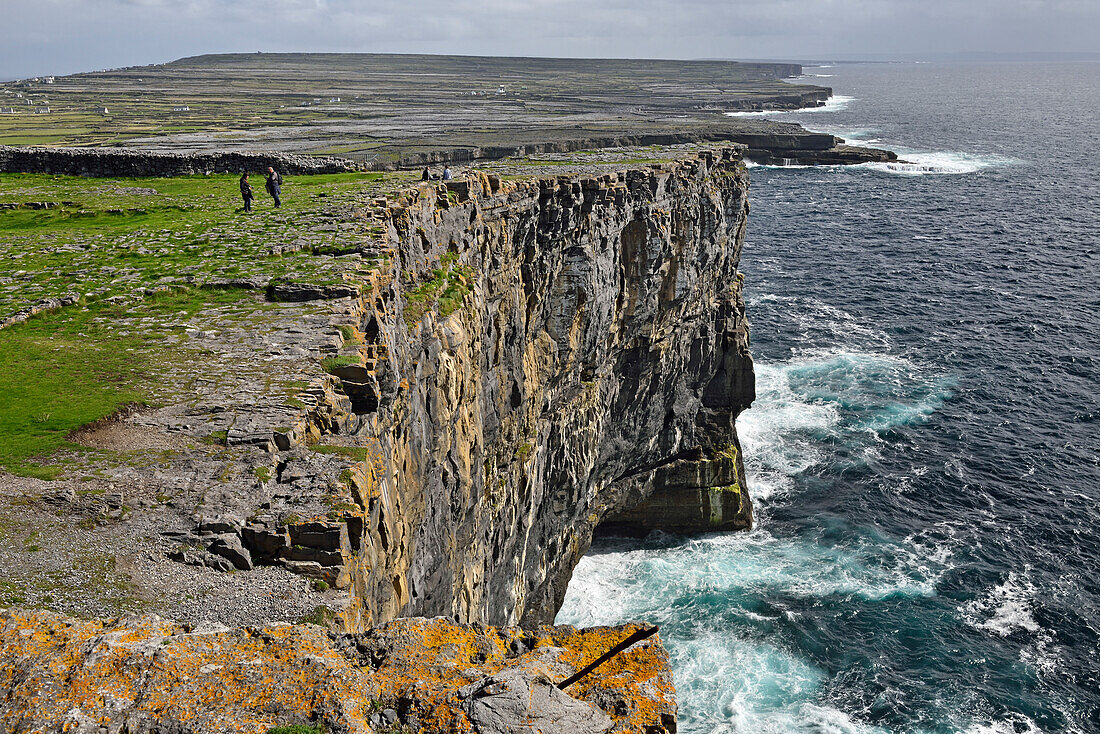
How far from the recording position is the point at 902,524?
4784cm

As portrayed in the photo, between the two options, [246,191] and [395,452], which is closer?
[395,452]

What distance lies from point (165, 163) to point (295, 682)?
4309 centimetres

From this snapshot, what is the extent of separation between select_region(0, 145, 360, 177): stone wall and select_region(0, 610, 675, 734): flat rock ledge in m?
38.4

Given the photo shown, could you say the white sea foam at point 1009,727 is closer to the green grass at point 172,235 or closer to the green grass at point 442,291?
the green grass at point 442,291

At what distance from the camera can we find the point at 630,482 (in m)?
50.5

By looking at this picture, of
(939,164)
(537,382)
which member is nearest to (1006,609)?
(537,382)

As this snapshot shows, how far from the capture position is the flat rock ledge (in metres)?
9.05

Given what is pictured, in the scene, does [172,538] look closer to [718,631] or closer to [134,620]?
[134,620]

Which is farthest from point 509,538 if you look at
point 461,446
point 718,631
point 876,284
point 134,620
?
point 876,284

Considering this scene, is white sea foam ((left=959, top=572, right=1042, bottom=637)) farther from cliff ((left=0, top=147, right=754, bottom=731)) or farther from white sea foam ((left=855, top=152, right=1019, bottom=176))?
white sea foam ((left=855, top=152, right=1019, bottom=176))

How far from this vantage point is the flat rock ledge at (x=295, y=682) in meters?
9.05

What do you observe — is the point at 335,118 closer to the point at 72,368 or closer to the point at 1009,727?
the point at 72,368

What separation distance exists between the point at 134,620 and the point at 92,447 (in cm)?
596

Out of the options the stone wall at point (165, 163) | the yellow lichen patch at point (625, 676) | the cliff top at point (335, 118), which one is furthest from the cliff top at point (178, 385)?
the cliff top at point (335, 118)
